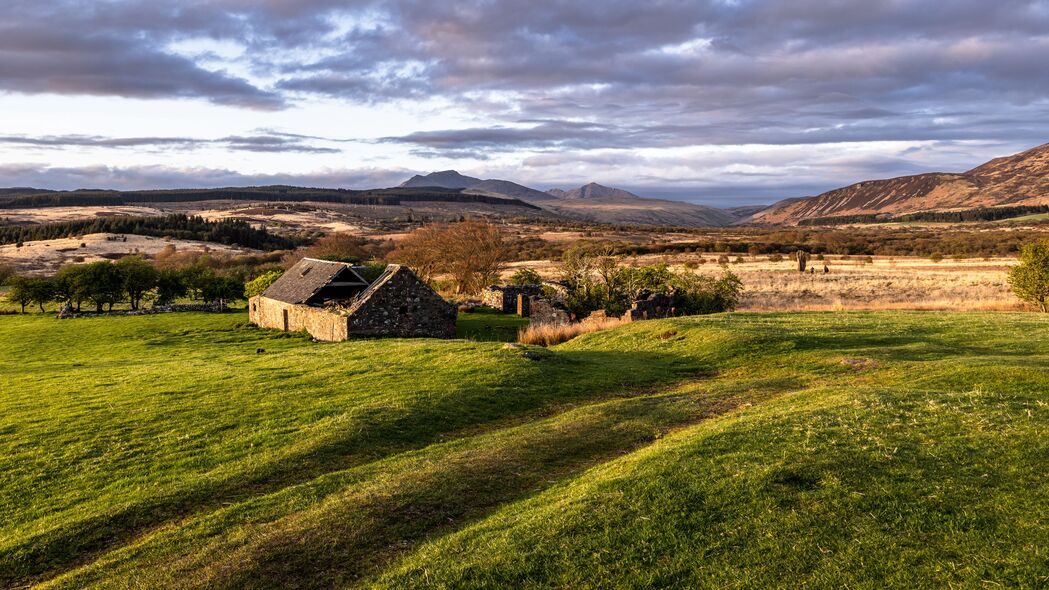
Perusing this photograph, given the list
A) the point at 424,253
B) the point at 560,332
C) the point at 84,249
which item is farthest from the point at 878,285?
the point at 84,249

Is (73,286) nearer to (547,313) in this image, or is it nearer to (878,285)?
(547,313)

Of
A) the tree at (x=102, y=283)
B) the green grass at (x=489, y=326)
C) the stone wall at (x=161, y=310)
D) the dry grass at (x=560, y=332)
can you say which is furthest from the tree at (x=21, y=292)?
the dry grass at (x=560, y=332)

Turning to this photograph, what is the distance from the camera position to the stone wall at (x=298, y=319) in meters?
34.1

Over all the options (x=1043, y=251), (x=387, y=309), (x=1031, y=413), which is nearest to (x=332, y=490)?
(x=1031, y=413)

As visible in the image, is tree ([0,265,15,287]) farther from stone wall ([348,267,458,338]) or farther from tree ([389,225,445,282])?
stone wall ([348,267,458,338])

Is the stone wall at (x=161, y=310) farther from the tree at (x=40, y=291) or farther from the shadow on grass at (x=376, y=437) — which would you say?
the shadow on grass at (x=376, y=437)

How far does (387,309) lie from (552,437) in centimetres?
2199

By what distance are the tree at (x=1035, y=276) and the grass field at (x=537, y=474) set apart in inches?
729

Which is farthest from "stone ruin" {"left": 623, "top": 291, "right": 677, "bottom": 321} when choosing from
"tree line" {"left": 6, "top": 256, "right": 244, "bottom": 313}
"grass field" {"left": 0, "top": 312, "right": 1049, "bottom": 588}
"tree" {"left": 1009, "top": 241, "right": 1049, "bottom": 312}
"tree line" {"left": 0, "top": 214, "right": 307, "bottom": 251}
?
"tree line" {"left": 0, "top": 214, "right": 307, "bottom": 251}

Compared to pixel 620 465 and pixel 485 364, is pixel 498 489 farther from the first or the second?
pixel 485 364

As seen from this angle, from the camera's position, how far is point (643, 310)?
36312 millimetres

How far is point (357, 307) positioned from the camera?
33625 millimetres

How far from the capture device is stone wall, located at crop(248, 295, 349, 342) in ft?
112

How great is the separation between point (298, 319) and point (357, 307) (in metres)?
5.55
